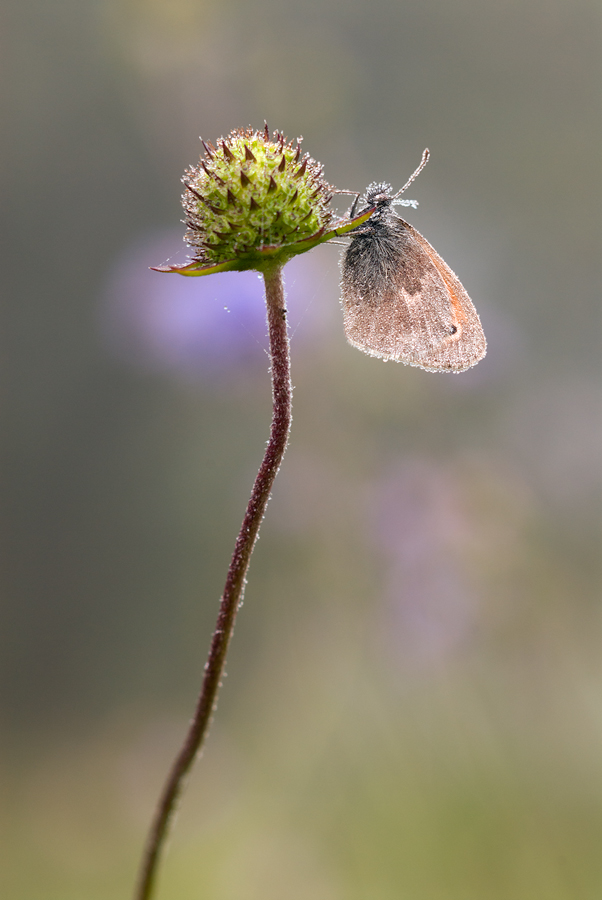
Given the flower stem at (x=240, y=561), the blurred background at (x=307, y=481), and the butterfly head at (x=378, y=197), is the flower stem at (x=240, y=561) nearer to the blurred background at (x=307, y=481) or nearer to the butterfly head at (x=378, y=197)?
the butterfly head at (x=378, y=197)

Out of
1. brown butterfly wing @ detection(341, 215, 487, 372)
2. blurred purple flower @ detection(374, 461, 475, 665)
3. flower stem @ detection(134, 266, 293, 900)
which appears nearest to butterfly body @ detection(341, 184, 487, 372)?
brown butterfly wing @ detection(341, 215, 487, 372)

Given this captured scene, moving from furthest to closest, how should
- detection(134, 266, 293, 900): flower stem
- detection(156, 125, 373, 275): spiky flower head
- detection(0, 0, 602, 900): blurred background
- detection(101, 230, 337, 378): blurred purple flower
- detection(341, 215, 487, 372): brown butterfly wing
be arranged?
detection(101, 230, 337, 378): blurred purple flower, detection(0, 0, 602, 900): blurred background, detection(341, 215, 487, 372): brown butterfly wing, detection(156, 125, 373, 275): spiky flower head, detection(134, 266, 293, 900): flower stem

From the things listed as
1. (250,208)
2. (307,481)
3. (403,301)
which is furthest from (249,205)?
(307,481)

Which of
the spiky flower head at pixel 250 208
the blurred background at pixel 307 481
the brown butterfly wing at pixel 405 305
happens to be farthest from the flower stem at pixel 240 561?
the blurred background at pixel 307 481

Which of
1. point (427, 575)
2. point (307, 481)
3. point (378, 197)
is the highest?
point (378, 197)

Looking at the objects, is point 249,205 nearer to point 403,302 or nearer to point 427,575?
point 403,302

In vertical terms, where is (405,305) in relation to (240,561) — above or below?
above

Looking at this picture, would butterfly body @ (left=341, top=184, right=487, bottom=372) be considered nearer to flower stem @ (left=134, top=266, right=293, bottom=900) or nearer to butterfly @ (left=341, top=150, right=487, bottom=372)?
butterfly @ (left=341, top=150, right=487, bottom=372)
